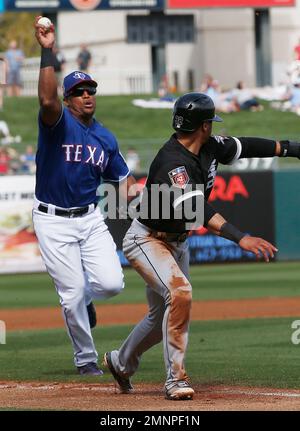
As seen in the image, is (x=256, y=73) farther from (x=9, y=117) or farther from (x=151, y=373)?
(x=151, y=373)

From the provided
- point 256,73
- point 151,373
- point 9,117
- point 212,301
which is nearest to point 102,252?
point 151,373

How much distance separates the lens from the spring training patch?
739 centimetres

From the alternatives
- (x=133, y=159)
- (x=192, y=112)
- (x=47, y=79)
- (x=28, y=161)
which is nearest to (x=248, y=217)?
(x=133, y=159)

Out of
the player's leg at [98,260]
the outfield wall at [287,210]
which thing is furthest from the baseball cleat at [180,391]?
the outfield wall at [287,210]

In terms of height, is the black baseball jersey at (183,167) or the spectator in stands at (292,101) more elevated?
the black baseball jersey at (183,167)

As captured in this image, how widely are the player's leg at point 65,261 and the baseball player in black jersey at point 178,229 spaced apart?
1142 mm

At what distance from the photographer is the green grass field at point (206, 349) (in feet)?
29.6

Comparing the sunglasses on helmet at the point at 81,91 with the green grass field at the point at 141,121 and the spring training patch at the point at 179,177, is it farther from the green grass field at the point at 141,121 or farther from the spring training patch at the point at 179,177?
the green grass field at the point at 141,121

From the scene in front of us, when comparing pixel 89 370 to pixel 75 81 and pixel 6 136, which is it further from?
pixel 6 136

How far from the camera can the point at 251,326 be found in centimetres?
1291

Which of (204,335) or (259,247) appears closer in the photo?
(259,247)

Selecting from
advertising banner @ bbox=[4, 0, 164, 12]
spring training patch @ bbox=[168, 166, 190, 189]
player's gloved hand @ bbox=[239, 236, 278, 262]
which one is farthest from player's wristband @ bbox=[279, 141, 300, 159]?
advertising banner @ bbox=[4, 0, 164, 12]

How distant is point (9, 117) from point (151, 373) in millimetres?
22867

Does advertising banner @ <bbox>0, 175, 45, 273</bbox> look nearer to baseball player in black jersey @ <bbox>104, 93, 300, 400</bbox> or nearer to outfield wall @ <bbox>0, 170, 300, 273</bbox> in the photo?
outfield wall @ <bbox>0, 170, 300, 273</bbox>
